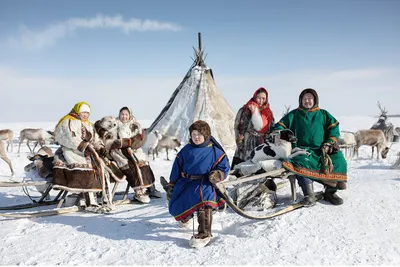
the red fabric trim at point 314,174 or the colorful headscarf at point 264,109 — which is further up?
the colorful headscarf at point 264,109

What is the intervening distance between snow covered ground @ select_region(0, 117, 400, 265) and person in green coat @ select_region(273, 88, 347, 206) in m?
0.22

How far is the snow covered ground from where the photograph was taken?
2.68m

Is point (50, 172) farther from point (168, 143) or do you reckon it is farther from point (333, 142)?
point (168, 143)

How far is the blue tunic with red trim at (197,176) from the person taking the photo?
10.3 ft

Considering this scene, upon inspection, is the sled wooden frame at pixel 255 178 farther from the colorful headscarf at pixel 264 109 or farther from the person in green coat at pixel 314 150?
the colorful headscarf at pixel 264 109

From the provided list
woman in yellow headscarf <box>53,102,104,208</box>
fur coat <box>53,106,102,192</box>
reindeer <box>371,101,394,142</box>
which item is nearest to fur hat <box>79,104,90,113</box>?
woman in yellow headscarf <box>53,102,104,208</box>

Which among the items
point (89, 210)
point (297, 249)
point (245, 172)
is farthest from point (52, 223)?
point (297, 249)

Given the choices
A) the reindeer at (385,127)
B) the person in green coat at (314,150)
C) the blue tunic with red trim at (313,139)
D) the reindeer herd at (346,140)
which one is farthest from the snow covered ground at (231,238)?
the reindeer at (385,127)

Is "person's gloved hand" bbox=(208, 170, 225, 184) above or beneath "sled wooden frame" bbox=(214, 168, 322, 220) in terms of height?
above

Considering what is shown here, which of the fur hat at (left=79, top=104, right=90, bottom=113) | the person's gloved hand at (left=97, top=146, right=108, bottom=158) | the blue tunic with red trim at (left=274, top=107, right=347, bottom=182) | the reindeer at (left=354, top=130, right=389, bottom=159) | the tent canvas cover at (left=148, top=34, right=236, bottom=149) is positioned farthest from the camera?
the tent canvas cover at (left=148, top=34, right=236, bottom=149)

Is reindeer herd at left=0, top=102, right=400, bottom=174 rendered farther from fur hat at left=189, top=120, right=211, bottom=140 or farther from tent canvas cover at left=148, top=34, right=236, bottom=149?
fur hat at left=189, top=120, right=211, bottom=140

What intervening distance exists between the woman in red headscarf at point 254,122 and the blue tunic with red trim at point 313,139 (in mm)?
805

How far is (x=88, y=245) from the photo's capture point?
317cm

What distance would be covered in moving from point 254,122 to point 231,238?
2228 mm
